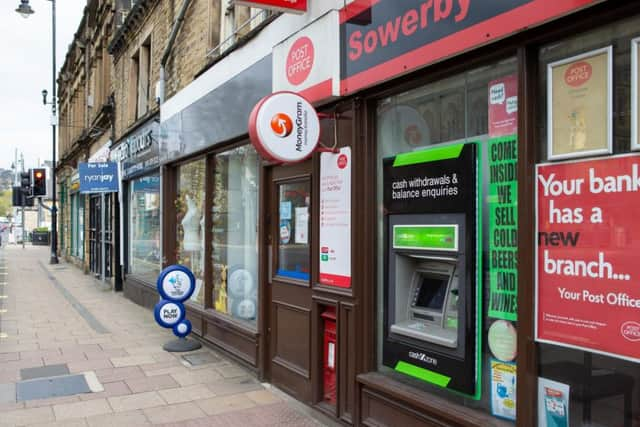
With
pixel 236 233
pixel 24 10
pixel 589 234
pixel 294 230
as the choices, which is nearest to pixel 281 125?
pixel 294 230

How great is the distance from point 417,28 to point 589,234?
6.03 feet

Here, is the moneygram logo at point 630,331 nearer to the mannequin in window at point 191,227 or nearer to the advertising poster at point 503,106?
the advertising poster at point 503,106

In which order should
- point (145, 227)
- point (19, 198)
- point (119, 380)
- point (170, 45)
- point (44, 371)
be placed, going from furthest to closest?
point (19, 198)
point (145, 227)
point (170, 45)
point (44, 371)
point (119, 380)

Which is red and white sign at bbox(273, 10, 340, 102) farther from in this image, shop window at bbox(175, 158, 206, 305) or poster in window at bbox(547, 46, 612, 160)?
shop window at bbox(175, 158, 206, 305)

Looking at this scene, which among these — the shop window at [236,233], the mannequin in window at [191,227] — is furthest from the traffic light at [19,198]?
the shop window at [236,233]

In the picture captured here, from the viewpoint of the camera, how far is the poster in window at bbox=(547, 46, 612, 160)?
292cm

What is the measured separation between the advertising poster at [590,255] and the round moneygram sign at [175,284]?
5.48 m

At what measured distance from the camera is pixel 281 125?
4.67 m

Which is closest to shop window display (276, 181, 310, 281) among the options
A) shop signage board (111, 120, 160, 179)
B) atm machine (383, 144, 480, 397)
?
atm machine (383, 144, 480, 397)

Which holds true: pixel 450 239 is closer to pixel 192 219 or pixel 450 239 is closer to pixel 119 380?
pixel 119 380

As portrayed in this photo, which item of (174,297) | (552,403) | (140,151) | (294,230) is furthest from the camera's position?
(140,151)

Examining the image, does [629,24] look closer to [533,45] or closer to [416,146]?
[533,45]

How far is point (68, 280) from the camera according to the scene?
17.3 m

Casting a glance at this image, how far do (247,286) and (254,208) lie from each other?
985 mm
